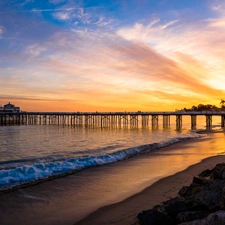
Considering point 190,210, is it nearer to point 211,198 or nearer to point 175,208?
point 175,208

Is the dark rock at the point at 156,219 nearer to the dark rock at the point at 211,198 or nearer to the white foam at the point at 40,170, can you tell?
the dark rock at the point at 211,198

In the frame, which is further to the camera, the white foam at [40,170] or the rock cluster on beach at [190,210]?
the white foam at [40,170]

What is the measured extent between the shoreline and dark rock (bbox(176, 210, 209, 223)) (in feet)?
3.60

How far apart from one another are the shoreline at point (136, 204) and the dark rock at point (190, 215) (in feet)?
3.60

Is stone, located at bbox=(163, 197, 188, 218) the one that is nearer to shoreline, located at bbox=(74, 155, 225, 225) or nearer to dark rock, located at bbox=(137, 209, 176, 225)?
dark rock, located at bbox=(137, 209, 176, 225)

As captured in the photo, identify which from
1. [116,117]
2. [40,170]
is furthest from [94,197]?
[116,117]

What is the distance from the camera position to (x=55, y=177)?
39.3 ft

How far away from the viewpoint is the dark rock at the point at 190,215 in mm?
5323

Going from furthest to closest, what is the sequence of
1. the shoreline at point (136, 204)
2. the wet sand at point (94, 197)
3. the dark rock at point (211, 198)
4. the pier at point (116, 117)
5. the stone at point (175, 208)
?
the pier at point (116, 117) < the wet sand at point (94, 197) < the shoreline at point (136, 204) < the stone at point (175, 208) < the dark rock at point (211, 198)

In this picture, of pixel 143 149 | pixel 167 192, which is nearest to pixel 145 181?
pixel 167 192

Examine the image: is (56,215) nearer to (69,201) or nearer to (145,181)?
(69,201)

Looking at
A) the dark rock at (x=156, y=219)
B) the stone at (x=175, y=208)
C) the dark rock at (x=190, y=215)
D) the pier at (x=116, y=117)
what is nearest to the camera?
the dark rock at (x=190, y=215)

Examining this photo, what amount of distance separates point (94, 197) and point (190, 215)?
393 centimetres

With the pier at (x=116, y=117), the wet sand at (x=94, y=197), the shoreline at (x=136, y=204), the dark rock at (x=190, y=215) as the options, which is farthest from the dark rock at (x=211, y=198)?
the pier at (x=116, y=117)
